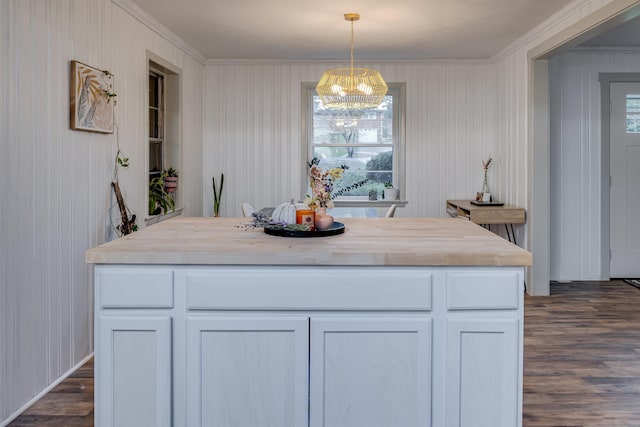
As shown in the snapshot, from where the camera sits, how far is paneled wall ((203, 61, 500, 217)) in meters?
6.19

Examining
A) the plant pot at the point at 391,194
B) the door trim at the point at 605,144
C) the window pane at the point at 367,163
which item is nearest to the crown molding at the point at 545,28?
the door trim at the point at 605,144

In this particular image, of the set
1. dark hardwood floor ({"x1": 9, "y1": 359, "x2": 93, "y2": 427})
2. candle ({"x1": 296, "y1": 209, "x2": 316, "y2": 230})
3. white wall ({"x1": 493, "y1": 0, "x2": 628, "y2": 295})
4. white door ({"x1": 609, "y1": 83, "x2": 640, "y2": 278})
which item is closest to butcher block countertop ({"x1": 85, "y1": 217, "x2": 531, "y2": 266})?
candle ({"x1": 296, "y1": 209, "x2": 316, "y2": 230})

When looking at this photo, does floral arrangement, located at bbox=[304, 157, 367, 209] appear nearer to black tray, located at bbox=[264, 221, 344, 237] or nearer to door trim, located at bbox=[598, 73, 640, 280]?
black tray, located at bbox=[264, 221, 344, 237]

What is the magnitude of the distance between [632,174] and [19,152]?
5.75 meters

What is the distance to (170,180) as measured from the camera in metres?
5.14

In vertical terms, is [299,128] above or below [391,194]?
above

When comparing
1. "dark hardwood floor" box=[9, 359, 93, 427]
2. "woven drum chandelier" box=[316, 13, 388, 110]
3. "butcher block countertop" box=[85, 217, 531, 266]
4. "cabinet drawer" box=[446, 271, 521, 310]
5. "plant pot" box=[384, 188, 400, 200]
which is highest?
"woven drum chandelier" box=[316, 13, 388, 110]

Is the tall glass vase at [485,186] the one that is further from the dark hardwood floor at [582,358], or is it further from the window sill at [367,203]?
the dark hardwood floor at [582,358]

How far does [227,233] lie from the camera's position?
100 inches

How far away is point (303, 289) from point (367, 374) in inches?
16.4

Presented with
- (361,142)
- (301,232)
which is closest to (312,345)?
(301,232)

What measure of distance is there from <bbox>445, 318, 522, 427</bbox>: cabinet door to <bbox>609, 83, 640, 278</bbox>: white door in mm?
4389

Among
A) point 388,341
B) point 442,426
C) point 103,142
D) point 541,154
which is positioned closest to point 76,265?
→ point 103,142

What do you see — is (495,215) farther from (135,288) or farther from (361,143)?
(135,288)
